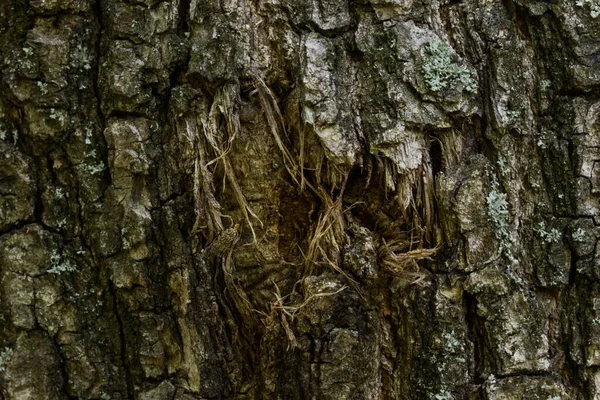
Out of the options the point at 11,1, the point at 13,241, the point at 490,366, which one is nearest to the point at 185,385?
the point at 13,241

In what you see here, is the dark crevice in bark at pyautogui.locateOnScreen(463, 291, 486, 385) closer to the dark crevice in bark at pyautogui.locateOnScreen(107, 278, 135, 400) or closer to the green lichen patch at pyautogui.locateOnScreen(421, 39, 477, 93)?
the green lichen patch at pyautogui.locateOnScreen(421, 39, 477, 93)

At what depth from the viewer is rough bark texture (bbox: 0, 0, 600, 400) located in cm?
169

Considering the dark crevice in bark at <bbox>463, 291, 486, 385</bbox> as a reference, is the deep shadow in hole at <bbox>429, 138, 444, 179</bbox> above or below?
above

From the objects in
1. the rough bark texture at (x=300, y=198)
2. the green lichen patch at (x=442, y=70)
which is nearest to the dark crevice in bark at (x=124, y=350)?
the rough bark texture at (x=300, y=198)

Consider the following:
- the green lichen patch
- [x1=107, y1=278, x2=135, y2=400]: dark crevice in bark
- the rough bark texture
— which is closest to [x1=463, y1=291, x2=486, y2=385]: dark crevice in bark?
the rough bark texture

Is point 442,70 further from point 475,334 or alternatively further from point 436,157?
point 475,334

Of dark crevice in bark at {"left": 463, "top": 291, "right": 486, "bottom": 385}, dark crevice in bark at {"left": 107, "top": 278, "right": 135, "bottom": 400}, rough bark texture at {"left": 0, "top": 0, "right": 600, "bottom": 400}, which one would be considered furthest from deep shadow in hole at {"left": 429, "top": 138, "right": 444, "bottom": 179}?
dark crevice in bark at {"left": 107, "top": 278, "right": 135, "bottom": 400}

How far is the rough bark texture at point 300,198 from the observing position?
1.69 m

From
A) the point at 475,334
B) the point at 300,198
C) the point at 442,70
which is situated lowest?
the point at 475,334

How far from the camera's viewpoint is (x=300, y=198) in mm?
1796

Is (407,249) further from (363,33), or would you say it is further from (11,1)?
(11,1)

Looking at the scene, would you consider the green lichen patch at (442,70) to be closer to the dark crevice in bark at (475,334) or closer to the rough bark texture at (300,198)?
the rough bark texture at (300,198)

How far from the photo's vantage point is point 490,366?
1.69 meters

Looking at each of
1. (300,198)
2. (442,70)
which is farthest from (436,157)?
(300,198)
